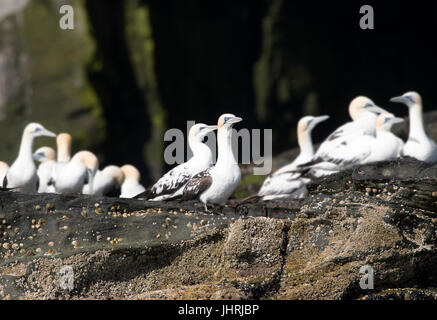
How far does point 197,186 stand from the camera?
8.92 meters

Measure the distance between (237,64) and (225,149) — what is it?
11.8 metres

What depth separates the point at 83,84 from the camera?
58.6 feet

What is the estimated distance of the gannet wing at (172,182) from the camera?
954 cm

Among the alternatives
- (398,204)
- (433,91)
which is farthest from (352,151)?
(433,91)

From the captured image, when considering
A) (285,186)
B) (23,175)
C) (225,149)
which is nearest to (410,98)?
(285,186)

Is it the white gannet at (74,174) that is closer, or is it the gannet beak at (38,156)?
the white gannet at (74,174)

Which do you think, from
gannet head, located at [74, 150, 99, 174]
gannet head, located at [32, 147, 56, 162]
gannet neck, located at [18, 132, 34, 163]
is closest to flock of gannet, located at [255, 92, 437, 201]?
gannet head, located at [74, 150, 99, 174]

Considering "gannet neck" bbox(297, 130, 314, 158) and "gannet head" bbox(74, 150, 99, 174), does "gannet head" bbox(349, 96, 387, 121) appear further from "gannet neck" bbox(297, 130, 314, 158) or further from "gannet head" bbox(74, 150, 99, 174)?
"gannet head" bbox(74, 150, 99, 174)

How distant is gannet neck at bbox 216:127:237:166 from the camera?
29.5 feet

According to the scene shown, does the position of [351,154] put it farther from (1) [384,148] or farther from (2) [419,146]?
(2) [419,146]

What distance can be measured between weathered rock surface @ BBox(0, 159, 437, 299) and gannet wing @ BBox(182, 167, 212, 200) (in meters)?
0.75

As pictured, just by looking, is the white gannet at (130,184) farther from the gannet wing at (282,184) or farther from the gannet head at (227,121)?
the gannet head at (227,121)

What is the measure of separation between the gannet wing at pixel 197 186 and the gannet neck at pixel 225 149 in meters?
0.20

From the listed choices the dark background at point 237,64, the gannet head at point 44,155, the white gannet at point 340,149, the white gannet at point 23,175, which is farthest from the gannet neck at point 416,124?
the dark background at point 237,64
